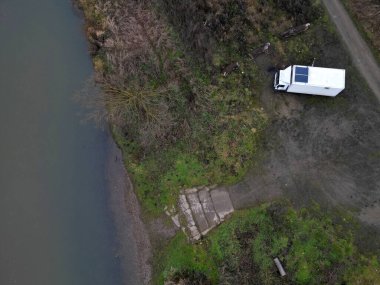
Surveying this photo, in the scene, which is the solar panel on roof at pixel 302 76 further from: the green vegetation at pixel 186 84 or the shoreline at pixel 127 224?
the shoreline at pixel 127 224

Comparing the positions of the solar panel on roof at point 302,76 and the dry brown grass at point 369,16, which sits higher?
the dry brown grass at point 369,16

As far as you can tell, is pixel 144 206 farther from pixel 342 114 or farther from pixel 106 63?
pixel 342 114

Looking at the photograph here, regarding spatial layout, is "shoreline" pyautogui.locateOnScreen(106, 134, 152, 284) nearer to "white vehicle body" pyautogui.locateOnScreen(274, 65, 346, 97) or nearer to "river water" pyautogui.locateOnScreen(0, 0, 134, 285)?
"river water" pyautogui.locateOnScreen(0, 0, 134, 285)

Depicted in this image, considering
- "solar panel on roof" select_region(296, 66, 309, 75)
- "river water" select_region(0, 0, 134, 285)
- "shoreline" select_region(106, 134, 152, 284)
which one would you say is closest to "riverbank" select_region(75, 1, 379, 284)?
"shoreline" select_region(106, 134, 152, 284)

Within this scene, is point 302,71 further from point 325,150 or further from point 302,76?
point 325,150

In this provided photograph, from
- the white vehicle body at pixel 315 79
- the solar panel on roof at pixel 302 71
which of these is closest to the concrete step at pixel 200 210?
the white vehicle body at pixel 315 79
